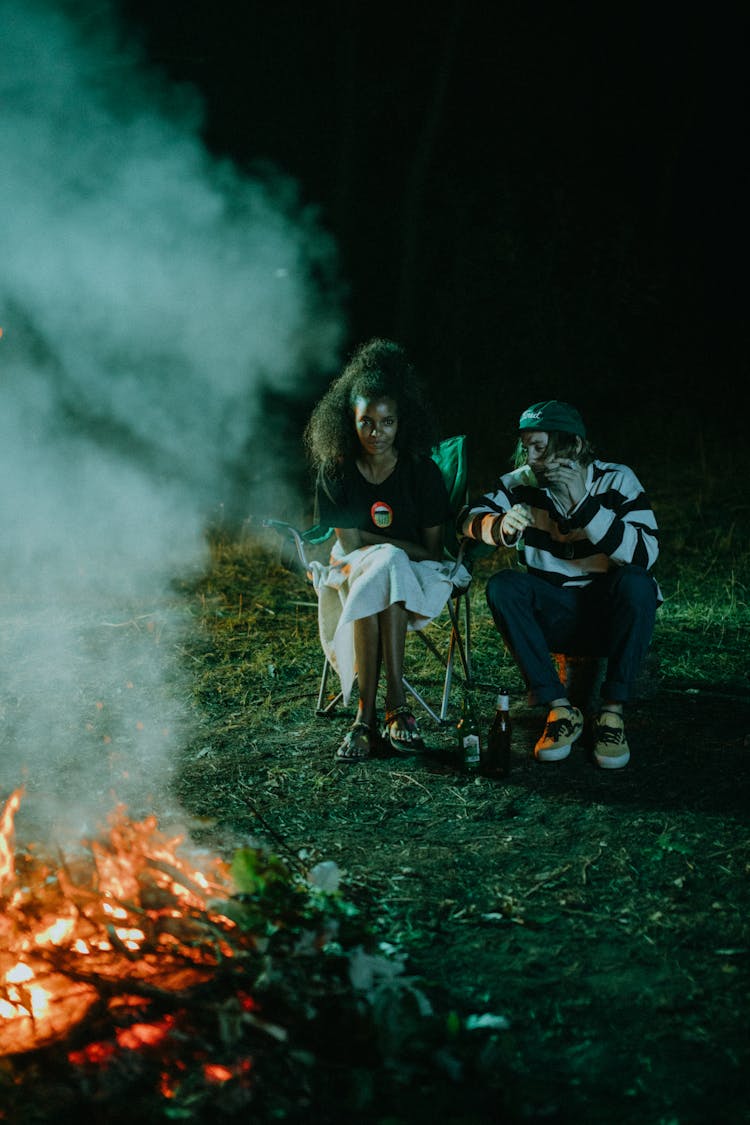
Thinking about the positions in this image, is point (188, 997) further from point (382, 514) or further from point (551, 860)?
point (382, 514)

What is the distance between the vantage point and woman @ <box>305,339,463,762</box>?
3.65m

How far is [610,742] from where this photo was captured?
11.0 feet

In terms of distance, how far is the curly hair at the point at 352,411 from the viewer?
4.10 metres

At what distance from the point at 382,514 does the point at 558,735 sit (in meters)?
1.18

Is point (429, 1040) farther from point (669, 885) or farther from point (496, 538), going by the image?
point (496, 538)

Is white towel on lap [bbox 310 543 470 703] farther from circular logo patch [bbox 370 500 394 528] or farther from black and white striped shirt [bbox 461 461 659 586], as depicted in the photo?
black and white striped shirt [bbox 461 461 659 586]

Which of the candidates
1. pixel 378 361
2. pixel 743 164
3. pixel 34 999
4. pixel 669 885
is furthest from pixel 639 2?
pixel 34 999

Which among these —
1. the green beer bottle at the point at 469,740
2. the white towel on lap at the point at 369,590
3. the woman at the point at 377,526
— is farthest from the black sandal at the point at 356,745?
the green beer bottle at the point at 469,740

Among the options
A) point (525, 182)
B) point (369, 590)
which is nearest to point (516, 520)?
point (369, 590)

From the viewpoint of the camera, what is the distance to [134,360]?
752cm

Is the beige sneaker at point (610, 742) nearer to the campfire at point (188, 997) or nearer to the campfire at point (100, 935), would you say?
the campfire at point (188, 997)

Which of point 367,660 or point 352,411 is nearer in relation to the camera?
point 367,660

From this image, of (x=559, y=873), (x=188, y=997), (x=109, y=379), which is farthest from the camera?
(x=109, y=379)

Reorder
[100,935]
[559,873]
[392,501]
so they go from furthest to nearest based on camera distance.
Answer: [392,501], [559,873], [100,935]
